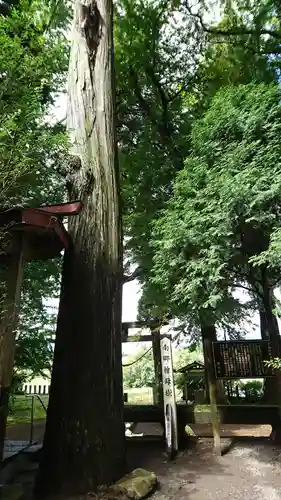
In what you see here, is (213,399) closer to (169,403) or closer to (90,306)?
(169,403)

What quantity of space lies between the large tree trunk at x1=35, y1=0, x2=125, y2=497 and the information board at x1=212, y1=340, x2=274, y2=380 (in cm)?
213

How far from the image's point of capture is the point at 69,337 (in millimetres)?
4258

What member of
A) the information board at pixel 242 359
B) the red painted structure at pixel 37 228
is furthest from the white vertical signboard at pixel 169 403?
the red painted structure at pixel 37 228

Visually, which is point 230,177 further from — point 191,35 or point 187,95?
point 191,35

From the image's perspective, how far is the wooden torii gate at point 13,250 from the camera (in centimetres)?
336

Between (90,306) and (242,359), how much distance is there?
2.92m

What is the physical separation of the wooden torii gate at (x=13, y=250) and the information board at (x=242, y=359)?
11.4 feet

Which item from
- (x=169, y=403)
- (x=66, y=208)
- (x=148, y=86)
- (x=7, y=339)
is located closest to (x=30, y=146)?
(x=66, y=208)

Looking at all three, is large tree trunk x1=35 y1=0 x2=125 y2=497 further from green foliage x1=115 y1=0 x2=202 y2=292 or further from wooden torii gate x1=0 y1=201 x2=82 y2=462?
green foliage x1=115 y1=0 x2=202 y2=292

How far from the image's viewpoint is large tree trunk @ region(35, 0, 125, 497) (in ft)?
12.6

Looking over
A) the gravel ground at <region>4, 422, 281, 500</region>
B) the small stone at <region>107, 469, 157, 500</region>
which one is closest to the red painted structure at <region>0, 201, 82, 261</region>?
the small stone at <region>107, 469, 157, 500</region>

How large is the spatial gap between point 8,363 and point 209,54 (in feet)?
27.6

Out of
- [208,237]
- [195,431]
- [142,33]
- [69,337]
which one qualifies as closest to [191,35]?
[142,33]

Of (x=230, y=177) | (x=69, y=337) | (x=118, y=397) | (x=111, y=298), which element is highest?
(x=230, y=177)
